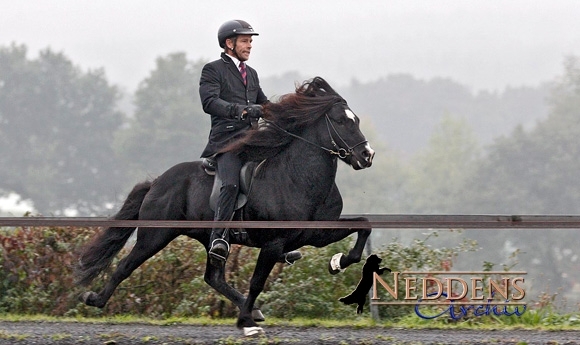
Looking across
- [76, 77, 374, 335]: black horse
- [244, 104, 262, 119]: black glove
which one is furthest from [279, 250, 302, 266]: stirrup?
[244, 104, 262, 119]: black glove

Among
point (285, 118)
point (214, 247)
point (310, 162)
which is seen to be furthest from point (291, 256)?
point (285, 118)

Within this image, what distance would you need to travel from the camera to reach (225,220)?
845cm

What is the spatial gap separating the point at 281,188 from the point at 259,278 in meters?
0.77

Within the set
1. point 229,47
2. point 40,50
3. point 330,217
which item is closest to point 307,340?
point 330,217

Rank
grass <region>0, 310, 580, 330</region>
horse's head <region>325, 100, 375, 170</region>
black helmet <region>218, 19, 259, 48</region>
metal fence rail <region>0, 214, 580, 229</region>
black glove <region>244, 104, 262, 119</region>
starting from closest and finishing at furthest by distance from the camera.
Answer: metal fence rail <region>0, 214, 580, 229</region> < horse's head <region>325, 100, 375, 170</region> < black glove <region>244, 104, 262, 119</region> < black helmet <region>218, 19, 259, 48</region> < grass <region>0, 310, 580, 330</region>

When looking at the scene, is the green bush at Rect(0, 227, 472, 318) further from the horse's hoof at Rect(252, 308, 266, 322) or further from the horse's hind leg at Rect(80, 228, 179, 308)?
the horse's hind leg at Rect(80, 228, 179, 308)

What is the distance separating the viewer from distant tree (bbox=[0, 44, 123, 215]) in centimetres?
7525

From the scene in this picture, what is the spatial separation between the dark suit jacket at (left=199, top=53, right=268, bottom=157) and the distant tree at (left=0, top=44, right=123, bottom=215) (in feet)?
203

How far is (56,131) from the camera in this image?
266 ft

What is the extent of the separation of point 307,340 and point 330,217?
1.05 metres

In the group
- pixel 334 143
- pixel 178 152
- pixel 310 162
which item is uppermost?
pixel 178 152

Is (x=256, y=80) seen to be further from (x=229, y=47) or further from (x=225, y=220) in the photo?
(x=225, y=220)

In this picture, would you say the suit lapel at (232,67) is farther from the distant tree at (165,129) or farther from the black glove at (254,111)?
the distant tree at (165,129)

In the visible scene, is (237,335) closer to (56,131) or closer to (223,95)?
(223,95)
